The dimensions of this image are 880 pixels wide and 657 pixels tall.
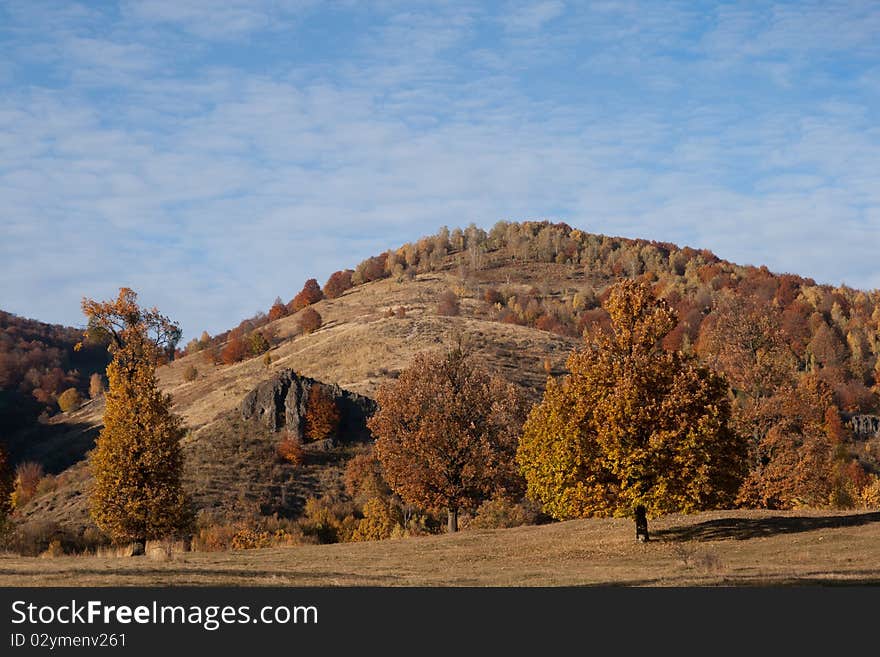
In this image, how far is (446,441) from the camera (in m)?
50.8

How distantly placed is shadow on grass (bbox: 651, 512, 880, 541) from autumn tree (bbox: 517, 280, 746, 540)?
4.80 ft

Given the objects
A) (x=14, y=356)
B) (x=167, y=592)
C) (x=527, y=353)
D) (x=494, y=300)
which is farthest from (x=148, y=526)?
(x=14, y=356)

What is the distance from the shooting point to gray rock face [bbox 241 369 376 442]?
8362 cm

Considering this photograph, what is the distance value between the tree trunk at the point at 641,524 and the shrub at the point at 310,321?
131577mm

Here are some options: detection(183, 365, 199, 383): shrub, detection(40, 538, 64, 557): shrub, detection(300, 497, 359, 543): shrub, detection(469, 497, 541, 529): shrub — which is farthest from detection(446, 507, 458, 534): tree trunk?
detection(183, 365, 199, 383): shrub

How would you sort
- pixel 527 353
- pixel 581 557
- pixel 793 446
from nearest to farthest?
pixel 581 557, pixel 793 446, pixel 527 353

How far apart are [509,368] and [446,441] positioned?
59642mm

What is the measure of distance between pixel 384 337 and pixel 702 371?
311 ft

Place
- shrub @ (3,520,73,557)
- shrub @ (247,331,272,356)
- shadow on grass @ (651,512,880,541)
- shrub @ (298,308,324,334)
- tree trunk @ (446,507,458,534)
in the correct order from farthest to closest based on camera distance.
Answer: shrub @ (298,308,324,334), shrub @ (247,331,272,356), tree trunk @ (446,507,458,534), shrub @ (3,520,73,557), shadow on grass @ (651,512,880,541)

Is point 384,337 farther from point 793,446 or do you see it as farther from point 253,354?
point 793,446

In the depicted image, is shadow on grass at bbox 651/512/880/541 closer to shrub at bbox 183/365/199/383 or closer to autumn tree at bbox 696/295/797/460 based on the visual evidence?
autumn tree at bbox 696/295/797/460

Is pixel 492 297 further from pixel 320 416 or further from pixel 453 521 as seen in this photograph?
pixel 453 521

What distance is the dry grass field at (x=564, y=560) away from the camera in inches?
883

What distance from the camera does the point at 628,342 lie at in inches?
1361
